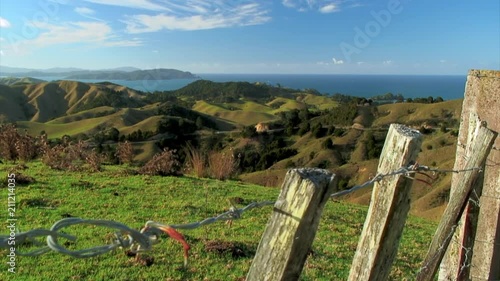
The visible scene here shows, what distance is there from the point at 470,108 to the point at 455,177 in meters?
0.56

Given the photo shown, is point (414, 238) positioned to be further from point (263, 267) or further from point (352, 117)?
point (352, 117)

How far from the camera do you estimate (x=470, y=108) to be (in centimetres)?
314

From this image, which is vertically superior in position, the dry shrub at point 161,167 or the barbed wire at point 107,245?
the barbed wire at point 107,245

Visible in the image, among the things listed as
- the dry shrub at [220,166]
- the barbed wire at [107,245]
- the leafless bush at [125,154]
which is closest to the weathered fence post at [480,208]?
the barbed wire at [107,245]

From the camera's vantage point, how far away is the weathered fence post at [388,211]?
2.06 metres

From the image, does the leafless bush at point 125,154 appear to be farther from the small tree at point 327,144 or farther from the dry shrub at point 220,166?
the small tree at point 327,144

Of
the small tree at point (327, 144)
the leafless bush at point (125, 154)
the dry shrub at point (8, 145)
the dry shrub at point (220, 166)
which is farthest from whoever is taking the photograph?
the small tree at point (327, 144)

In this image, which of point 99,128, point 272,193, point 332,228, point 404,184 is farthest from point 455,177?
point 99,128

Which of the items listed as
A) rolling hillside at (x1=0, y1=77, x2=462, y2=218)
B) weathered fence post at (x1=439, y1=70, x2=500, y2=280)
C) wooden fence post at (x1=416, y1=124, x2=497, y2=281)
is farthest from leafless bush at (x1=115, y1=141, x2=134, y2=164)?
wooden fence post at (x1=416, y1=124, x2=497, y2=281)

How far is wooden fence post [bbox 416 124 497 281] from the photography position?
257 centimetres

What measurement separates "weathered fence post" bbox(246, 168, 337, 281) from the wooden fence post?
1369mm

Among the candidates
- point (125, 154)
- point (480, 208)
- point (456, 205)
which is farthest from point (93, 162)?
point (456, 205)

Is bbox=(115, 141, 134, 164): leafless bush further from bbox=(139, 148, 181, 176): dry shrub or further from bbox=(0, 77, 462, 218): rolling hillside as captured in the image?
bbox=(0, 77, 462, 218): rolling hillside

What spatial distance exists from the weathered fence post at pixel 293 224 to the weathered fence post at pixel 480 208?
6.10 feet
